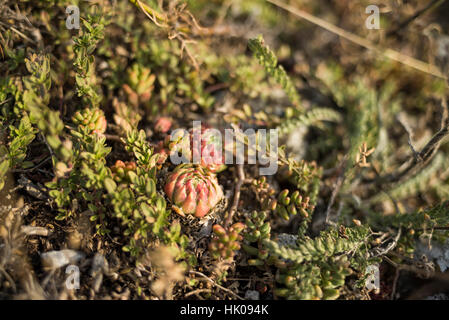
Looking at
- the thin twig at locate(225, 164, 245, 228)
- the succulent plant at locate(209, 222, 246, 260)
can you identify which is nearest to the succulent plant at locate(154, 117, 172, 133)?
the thin twig at locate(225, 164, 245, 228)

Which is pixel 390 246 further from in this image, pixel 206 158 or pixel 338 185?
pixel 206 158

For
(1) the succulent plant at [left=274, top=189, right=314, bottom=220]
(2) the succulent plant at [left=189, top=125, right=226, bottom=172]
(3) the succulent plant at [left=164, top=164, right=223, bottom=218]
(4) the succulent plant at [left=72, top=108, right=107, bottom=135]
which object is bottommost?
(1) the succulent plant at [left=274, top=189, right=314, bottom=220]

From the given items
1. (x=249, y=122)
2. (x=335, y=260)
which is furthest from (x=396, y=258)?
(x=249, y=122)

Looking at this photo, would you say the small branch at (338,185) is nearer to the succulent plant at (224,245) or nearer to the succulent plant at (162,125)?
the succulent plant at (224,245)

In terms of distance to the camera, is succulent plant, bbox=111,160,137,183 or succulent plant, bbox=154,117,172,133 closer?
succulent plant, bbox=111,160,137,183

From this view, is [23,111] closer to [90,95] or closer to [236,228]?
[90,95]

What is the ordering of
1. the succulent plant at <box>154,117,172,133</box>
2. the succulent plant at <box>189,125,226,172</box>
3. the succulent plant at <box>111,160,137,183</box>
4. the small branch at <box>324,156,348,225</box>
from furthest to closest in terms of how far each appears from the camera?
1. the succulent plant at <box>154,117,172,133</box>
2. the small branch at <box>324,156,348,225</box>
3. the succulent plant at <box>189,125,226,172</box>
4. the succulent plant at <box>111,160,137,183</box>

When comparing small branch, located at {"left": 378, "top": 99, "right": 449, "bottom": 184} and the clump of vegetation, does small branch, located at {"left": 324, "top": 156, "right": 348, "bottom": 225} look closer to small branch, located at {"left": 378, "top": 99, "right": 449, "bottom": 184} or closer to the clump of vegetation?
the clump of vegetation

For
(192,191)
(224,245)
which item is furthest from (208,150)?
(224,245)
